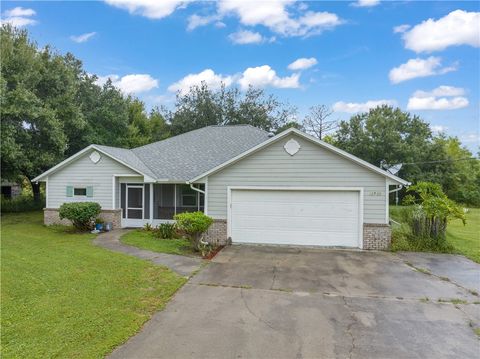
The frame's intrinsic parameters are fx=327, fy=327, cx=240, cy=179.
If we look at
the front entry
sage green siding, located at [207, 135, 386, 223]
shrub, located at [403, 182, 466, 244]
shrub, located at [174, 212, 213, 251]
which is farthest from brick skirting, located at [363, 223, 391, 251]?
the front entry

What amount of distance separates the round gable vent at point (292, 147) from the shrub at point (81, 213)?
9.13 m

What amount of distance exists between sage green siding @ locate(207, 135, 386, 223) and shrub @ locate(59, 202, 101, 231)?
19.4ft

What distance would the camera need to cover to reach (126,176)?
15.5 meters

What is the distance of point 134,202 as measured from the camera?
16203mm

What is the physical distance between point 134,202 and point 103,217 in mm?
1570

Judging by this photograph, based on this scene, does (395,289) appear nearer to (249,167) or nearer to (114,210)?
(249,167)

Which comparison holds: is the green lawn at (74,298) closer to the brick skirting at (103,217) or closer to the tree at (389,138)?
the brick skirting at (103,217)

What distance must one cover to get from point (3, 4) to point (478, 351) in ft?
54.6

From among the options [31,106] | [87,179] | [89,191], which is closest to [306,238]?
[89,191]

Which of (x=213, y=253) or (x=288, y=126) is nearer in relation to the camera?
(x=213, y=253)

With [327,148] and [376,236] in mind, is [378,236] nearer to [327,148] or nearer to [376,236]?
[376,236]

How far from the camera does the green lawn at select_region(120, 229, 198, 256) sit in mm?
10883

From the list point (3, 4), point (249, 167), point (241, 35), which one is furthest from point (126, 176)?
point (241, 35)

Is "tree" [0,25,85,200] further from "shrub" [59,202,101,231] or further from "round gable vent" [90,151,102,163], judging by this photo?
"shrub" [59,202,101,231]
